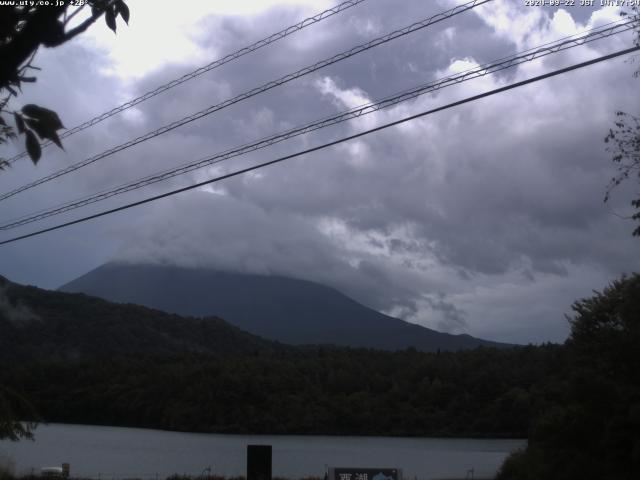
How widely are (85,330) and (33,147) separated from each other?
9550cm

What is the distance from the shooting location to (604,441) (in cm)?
1883

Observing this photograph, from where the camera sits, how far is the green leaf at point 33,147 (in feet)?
11.5

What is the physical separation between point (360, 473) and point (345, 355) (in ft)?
249

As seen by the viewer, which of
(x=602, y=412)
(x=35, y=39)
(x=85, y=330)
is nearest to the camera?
(x=35, y=39)

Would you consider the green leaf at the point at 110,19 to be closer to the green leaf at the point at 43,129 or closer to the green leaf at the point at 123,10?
the green leaf at the point at 123,10

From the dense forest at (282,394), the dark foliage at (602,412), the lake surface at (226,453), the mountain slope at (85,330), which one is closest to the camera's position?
the dark foliage at (602,412)

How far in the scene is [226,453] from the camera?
185ft

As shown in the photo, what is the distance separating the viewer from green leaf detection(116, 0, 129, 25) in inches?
158

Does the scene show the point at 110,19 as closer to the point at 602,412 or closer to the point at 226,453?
the point at 602,412

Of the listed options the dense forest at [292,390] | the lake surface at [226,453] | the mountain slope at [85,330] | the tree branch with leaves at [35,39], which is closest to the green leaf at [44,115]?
the tree branch with leaves at [35,39]

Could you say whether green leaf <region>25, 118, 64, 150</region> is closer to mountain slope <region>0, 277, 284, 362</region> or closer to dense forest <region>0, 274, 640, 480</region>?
dense forest <region>0, 274, 640, 480</region>

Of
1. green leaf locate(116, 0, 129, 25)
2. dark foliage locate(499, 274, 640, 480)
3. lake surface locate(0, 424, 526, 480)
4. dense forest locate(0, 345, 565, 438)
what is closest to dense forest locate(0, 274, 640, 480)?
dense forest locate(0, 345, 565, 438)

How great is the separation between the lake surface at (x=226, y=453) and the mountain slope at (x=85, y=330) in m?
12.3

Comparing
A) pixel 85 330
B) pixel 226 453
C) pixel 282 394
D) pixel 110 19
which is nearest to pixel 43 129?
pixel 110 19
